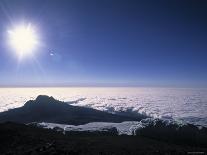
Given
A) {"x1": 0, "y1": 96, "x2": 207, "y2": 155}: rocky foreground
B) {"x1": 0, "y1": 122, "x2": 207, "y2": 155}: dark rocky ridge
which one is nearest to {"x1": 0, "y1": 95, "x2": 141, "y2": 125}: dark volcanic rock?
{"x1": 0, "y1": 96, "x2": 207, "y2": 155}: rocky foreground

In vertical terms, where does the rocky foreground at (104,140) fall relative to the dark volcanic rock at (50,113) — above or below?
above

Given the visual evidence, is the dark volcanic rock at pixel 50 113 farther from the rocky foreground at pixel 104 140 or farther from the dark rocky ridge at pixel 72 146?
the dark rocky ridge at pixel 72 146

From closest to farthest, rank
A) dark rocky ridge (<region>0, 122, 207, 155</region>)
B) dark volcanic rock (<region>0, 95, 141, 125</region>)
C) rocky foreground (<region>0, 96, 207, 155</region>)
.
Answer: dark rocky ridge (<region>0, 122, 207, 155</region>) → rocky foreground (<region>0, 96, 207, 155</region>) → dark volcanic rock (<region>0, 95, 141, 125</region>)

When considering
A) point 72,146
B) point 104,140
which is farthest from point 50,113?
point 72,146

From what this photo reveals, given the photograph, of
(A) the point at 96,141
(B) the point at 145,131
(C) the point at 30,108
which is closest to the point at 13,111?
(C) the point at 30,108

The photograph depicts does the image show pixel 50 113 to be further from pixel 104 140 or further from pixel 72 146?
pixel 72 146

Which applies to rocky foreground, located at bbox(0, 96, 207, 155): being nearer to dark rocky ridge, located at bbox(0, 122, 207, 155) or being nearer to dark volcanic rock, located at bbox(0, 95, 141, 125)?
dark rocky ridge, located at bbox(0, 122, 207, 155)

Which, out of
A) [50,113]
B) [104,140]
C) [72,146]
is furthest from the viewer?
[50,113]

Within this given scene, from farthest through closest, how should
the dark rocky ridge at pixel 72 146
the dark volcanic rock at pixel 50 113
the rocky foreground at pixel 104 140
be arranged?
the dark volcanic rock at pixel 50 113 → the rocky foreground at pixel 104 140 → the dark rocky ridge at pixel 72 146

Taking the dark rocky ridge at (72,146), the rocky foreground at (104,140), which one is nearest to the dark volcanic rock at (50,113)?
the rocky foreground at (104,140)

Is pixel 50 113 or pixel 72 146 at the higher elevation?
pixel 72 146

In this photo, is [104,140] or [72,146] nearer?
[72,146]

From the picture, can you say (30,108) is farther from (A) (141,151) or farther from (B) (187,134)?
(A) (141,151)
